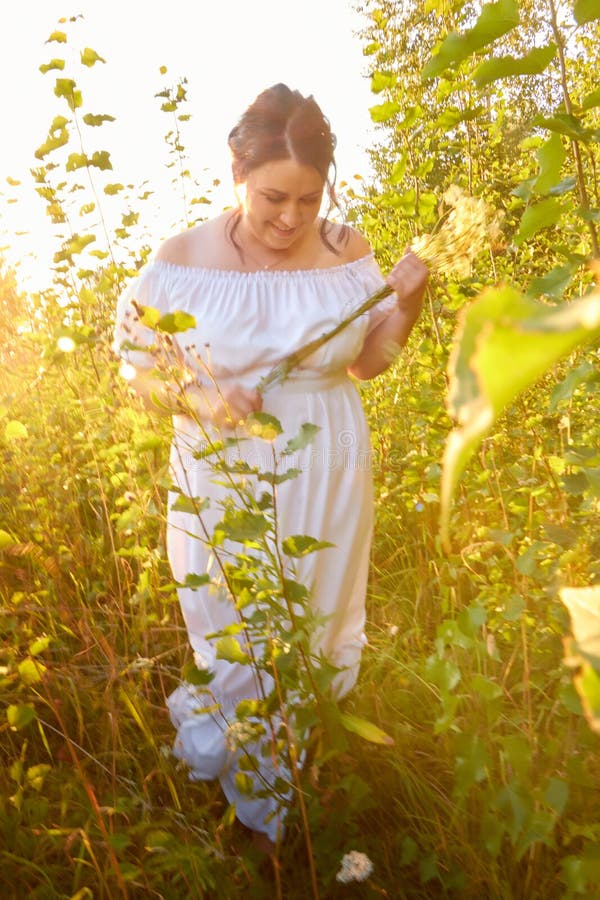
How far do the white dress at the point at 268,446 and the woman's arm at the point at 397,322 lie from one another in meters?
0.06

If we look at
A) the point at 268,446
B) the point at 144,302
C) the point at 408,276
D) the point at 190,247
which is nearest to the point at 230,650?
the point at 268,446

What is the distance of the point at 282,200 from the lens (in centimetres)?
221

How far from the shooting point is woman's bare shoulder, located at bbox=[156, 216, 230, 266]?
7.64 feet

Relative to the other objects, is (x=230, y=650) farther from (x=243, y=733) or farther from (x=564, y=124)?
(x=564, y=124)

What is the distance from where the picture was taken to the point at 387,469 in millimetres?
3332

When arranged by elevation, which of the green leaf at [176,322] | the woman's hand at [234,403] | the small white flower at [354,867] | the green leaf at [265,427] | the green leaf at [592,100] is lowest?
the small white flower at [354,867]

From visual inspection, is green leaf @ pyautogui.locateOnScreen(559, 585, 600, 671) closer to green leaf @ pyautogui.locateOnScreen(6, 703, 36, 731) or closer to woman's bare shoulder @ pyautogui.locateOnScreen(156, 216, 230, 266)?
green leaf @ pyautogui.locateOnScreen(6, 703, 36, 731)

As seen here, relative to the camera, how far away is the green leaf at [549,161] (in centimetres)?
115

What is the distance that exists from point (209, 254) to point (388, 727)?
134 centimetres

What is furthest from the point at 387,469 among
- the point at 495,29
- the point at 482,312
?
the point at 482,312

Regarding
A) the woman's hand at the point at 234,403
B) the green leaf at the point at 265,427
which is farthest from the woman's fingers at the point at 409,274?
the green leaf at the point at 265,427

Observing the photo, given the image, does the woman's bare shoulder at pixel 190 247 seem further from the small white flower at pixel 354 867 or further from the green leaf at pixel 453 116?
the small white flower at pixel 354 867

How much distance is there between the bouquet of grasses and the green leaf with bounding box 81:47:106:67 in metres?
0.99

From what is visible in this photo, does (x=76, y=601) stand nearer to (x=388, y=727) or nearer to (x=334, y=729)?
(x=388, y=727)
